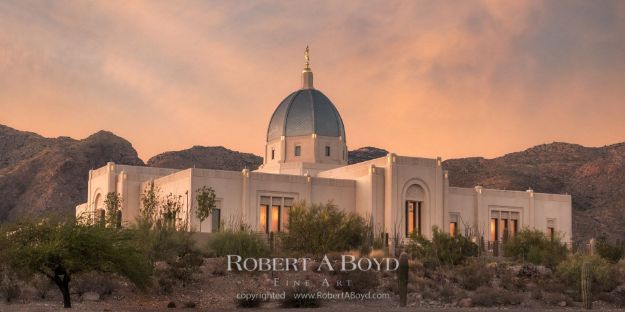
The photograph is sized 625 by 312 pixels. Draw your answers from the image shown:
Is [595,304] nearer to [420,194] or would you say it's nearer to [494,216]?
[420,194]

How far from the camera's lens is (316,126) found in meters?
55.9

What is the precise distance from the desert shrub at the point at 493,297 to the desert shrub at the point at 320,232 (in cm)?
895

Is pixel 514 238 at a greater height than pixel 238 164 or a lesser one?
Answer: lesser

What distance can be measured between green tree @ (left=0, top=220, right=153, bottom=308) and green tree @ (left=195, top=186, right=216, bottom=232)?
1891cm

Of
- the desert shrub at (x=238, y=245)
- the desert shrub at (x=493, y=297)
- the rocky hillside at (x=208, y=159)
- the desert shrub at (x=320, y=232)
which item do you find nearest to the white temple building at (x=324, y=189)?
the desert shrub at (x=320, y=232)

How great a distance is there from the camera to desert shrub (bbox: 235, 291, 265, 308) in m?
26.1

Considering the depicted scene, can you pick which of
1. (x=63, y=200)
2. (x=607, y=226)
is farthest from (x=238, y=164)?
(x=607, y=226)

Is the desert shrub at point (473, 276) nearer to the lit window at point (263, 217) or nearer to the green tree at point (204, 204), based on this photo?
the green tree at point (204, 204)

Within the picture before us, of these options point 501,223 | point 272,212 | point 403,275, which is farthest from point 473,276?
point 501,223

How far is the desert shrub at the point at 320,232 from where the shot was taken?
36688 mm

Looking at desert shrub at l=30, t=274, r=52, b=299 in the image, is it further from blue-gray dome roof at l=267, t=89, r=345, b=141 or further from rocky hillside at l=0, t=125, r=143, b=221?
rocky hillside at l=0, t=125, r=143, b=221

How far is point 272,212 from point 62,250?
83.1 ft

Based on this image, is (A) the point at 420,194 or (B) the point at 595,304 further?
(A) the point at 420,194

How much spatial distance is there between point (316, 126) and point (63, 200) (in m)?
45.6
